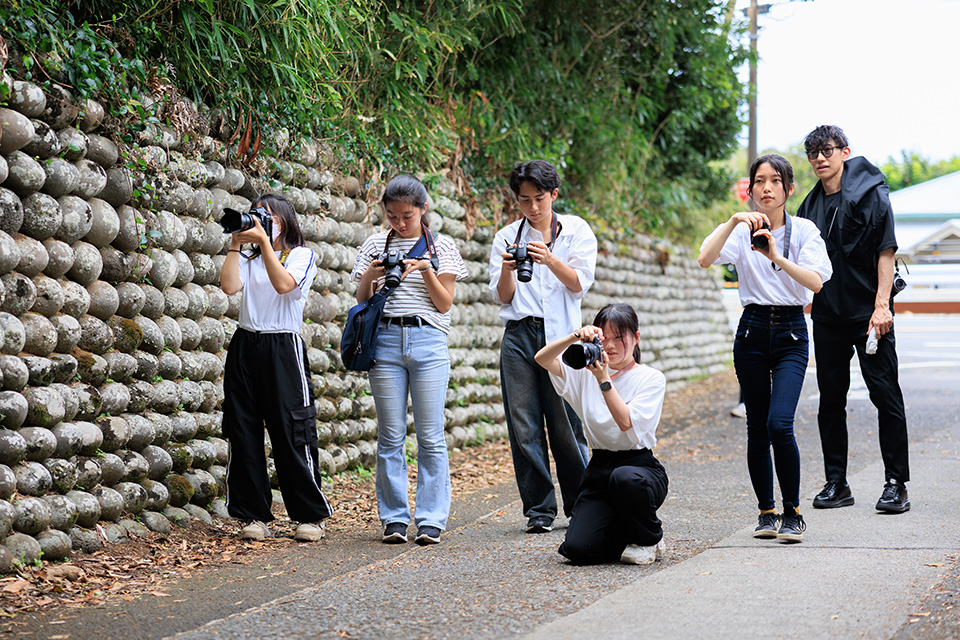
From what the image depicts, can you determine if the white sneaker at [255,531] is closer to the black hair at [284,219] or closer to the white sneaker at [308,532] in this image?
the white sneaker at [308,532]

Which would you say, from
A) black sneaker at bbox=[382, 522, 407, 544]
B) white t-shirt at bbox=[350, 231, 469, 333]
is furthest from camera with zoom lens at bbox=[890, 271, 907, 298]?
black sneaker at bbox=[382, 522, 407, 544]

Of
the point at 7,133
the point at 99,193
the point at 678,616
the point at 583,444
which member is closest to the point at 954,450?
the point at 583,444

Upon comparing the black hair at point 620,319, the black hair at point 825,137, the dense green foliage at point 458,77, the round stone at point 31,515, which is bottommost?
the round stone at point 31,515

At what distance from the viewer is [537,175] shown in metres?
5.23

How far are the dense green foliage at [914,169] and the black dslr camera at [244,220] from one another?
59010 mm

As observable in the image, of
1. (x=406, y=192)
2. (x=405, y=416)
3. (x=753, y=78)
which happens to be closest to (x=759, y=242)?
(x=406, y=192)

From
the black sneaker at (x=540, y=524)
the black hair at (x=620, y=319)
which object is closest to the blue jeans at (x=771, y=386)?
the black hair at (x=620, y=319)

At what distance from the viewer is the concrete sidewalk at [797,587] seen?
3.38 meters

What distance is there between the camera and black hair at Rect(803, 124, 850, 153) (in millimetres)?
5602

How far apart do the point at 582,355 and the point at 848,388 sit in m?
2.31

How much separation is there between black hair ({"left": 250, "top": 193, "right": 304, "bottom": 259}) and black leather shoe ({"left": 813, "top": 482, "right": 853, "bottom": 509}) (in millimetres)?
3249

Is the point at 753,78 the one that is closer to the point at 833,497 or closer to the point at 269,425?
the point at 833,497

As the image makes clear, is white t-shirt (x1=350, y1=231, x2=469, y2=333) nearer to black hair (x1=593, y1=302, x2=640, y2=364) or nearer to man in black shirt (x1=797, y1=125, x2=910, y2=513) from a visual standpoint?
black hair (x1=593, y1=302, x2=640, y2=364)

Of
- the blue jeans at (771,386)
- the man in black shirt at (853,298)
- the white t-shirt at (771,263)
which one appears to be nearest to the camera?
the blue jeans at (771,386)
